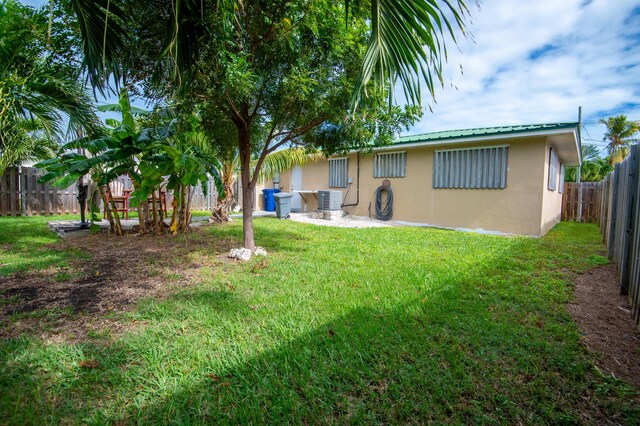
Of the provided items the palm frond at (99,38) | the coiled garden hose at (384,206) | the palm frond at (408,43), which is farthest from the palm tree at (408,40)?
the coiled garden hose at (384,206)

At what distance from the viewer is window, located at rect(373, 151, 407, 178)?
12.0 meters

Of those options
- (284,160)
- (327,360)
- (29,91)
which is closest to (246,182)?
(327,360)

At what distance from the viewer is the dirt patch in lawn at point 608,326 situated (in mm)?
2340

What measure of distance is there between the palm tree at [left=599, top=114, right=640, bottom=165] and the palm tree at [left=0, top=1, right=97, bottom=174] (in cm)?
3289

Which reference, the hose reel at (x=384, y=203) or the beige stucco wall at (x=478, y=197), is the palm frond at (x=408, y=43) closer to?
the beige stucco wall at (x=478, y=197)

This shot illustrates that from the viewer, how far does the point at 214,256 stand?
5.79 m

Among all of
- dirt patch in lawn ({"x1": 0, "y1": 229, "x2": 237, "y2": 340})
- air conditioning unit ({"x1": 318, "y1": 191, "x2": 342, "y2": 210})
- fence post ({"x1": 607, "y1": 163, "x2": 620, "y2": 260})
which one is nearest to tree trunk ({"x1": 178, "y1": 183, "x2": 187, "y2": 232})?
dirt patch in lawn ({"x1": 0, "y1": 229, "x2": 237, "y2": 340})

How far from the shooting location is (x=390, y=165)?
488 inches

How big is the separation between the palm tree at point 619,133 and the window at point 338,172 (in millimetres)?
23728

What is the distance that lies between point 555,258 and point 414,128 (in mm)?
3758

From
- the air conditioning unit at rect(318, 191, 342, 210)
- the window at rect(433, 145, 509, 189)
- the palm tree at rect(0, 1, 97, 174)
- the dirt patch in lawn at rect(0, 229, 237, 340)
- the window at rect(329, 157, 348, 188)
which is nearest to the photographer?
the dirt patch in lawn at rect(0, 229, 237, 340)

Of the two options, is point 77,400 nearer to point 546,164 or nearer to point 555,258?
point 555,258

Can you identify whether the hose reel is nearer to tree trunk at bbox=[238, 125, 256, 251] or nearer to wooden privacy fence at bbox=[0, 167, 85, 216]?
tree trunk at bbox=[238, 125, 256, 251]

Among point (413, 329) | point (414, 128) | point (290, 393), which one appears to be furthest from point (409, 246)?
point (290, 393)
